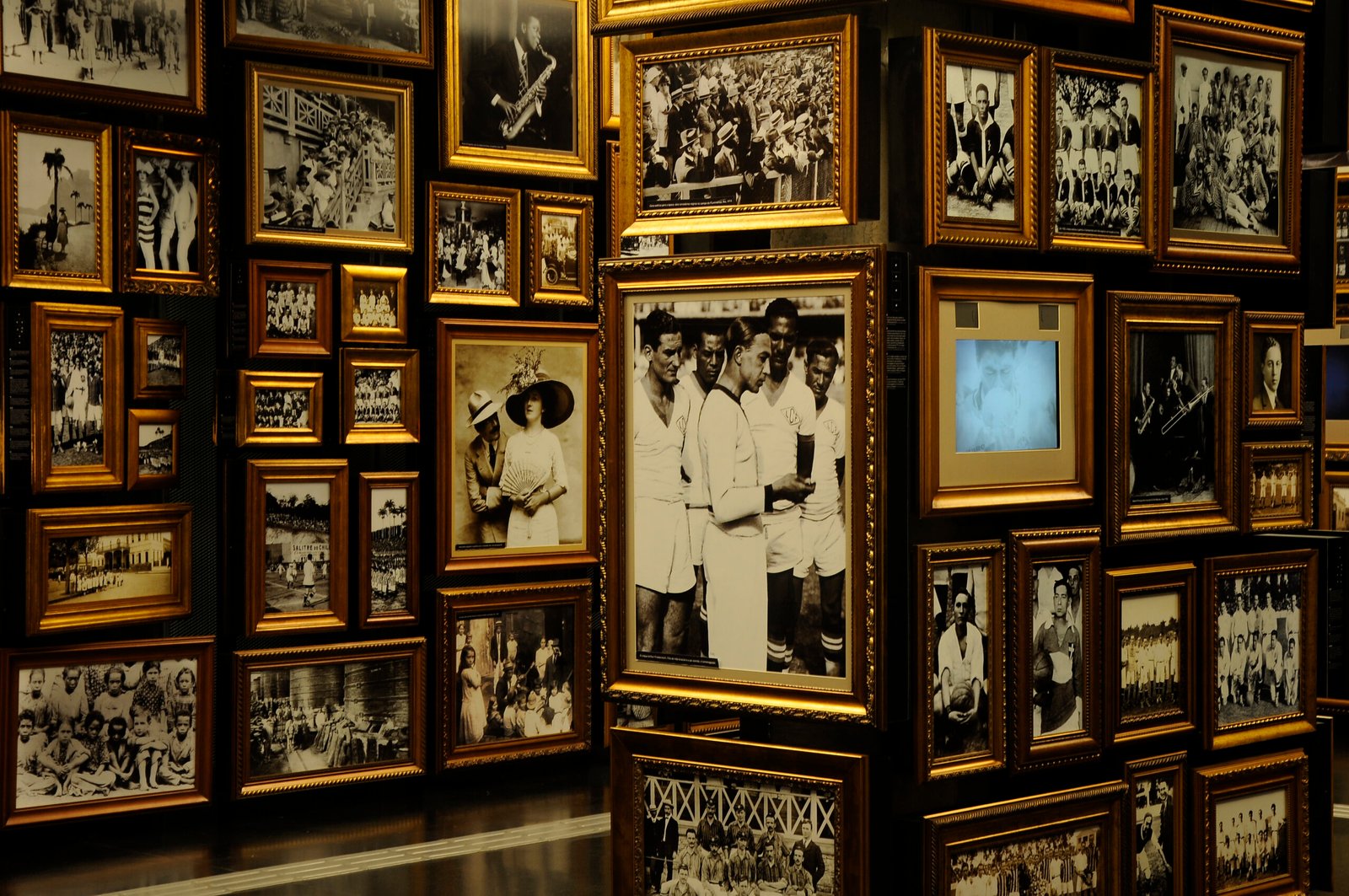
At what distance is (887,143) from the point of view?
4.33 meters

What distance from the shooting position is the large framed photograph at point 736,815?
4.34 metres

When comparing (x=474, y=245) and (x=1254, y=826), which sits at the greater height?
(x=474, y=245)

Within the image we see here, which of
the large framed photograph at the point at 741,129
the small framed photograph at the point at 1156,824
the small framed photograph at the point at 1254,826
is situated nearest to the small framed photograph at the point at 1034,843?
the small framed photograph at the point at 1156,824

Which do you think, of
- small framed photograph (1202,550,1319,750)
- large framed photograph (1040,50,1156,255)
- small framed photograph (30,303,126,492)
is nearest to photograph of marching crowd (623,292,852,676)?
large framed photograph (1040,50,1156,255)

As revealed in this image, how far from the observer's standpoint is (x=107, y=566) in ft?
23.4

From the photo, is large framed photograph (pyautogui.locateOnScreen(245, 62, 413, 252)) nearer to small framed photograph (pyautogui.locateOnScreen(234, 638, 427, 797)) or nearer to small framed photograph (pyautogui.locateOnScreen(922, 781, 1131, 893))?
small framed photograph (pyautogui.locateOnScreen(234, 638, 427, 797))

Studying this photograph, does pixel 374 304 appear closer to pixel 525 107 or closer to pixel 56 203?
pixel 525 107

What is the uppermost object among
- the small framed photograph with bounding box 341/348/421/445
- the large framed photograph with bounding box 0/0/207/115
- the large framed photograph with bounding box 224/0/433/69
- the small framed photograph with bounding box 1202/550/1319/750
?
the large framed photograph with bounding box 224/0/433/69

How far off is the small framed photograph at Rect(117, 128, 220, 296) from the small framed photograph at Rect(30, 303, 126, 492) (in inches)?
10.6

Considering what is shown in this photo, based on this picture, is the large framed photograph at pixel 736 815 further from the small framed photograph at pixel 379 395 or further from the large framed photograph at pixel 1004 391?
the small framed photograph at pixel 379 395

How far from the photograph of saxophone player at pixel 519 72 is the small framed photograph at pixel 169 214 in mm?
1368

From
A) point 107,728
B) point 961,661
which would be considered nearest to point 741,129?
point 961,661

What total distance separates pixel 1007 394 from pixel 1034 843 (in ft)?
4.27

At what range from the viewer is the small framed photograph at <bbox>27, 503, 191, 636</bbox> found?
274 inches
